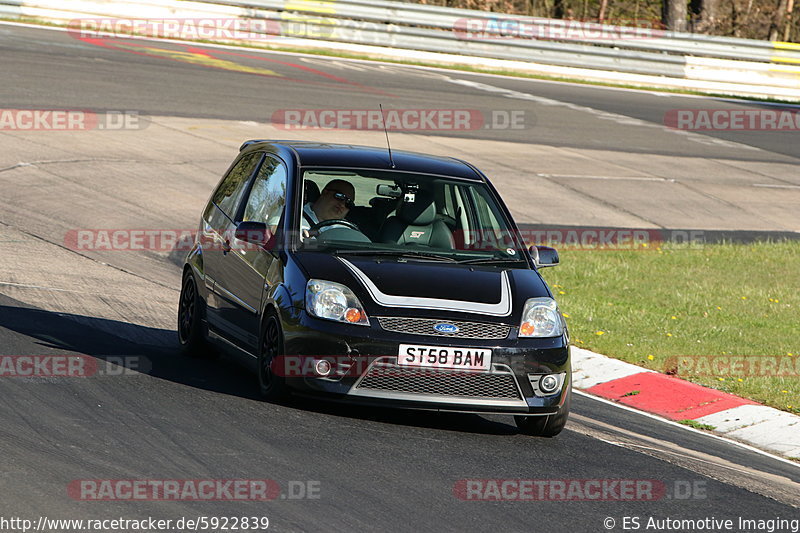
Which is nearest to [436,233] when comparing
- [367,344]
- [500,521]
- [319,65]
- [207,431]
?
[367,344]

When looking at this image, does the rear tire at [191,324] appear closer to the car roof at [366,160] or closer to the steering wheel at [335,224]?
the car roof at [366,160]

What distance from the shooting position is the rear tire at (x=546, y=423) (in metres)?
7.60

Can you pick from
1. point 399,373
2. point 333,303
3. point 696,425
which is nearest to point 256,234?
point 333,303

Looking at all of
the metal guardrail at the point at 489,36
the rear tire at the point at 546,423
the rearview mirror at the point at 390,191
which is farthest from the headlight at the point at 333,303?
the metal guardrail at the point at 489,36

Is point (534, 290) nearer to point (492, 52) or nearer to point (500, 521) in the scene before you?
point (500, 521)

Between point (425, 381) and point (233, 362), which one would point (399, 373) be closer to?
point (425, 381)

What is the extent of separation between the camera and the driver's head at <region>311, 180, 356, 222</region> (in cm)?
836

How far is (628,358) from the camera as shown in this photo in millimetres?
10750

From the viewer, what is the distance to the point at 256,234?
26.8 feet

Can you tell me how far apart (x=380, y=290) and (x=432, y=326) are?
1.32 ft

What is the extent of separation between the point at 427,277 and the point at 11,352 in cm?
295

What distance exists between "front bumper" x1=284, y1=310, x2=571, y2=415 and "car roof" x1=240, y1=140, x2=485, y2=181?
153cm

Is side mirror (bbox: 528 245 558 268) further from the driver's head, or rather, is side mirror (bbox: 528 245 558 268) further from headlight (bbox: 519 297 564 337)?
the driver's head

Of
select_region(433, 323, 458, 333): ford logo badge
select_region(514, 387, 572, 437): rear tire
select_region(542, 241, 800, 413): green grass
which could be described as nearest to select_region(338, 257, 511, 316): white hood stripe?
select_region(433, 323, 458, 333): ford logo badge
